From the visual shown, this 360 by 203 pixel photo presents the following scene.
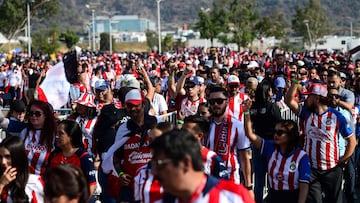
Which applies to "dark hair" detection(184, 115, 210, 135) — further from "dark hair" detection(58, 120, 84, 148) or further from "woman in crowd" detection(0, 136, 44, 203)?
"woman in crowd" detection(0, 136, 44, 203)

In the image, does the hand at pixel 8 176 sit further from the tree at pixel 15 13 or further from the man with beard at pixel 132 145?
the tree at pixel 15 13

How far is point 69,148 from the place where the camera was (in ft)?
20.2

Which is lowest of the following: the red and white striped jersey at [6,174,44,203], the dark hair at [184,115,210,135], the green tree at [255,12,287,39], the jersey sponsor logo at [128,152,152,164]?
the red and white striped jersey at [6,174,44,203]

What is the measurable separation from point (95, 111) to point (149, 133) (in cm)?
283

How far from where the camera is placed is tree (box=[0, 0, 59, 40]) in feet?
246

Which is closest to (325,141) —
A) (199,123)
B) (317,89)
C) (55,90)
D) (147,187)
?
(317,89)

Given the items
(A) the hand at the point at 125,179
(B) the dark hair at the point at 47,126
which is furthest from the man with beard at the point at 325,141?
(B) the dark hair at the point at 47,126

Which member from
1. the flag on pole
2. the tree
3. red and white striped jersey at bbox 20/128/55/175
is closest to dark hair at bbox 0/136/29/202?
red and white striped jersey at bbox 20/128/55/175

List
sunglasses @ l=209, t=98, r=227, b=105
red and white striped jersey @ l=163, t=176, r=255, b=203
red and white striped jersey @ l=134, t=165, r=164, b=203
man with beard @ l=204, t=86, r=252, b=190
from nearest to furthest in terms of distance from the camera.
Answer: red and white striped jersey @ l=163, t=176, r=255, b=203 < red and white striped jersey @ l=134, t=165, r=164, b=203 < sunglasses @ l=209, t=98, r=227, b=105 < man with beard @ l=204, t=86, r=252, b=190

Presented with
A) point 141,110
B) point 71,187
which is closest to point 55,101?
point 141,110

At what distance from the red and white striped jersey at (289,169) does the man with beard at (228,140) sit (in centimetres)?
39

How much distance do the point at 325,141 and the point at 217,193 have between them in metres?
4.05

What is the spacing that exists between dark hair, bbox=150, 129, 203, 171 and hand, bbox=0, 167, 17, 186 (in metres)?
1.80

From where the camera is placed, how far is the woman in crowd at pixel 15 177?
508 cm
